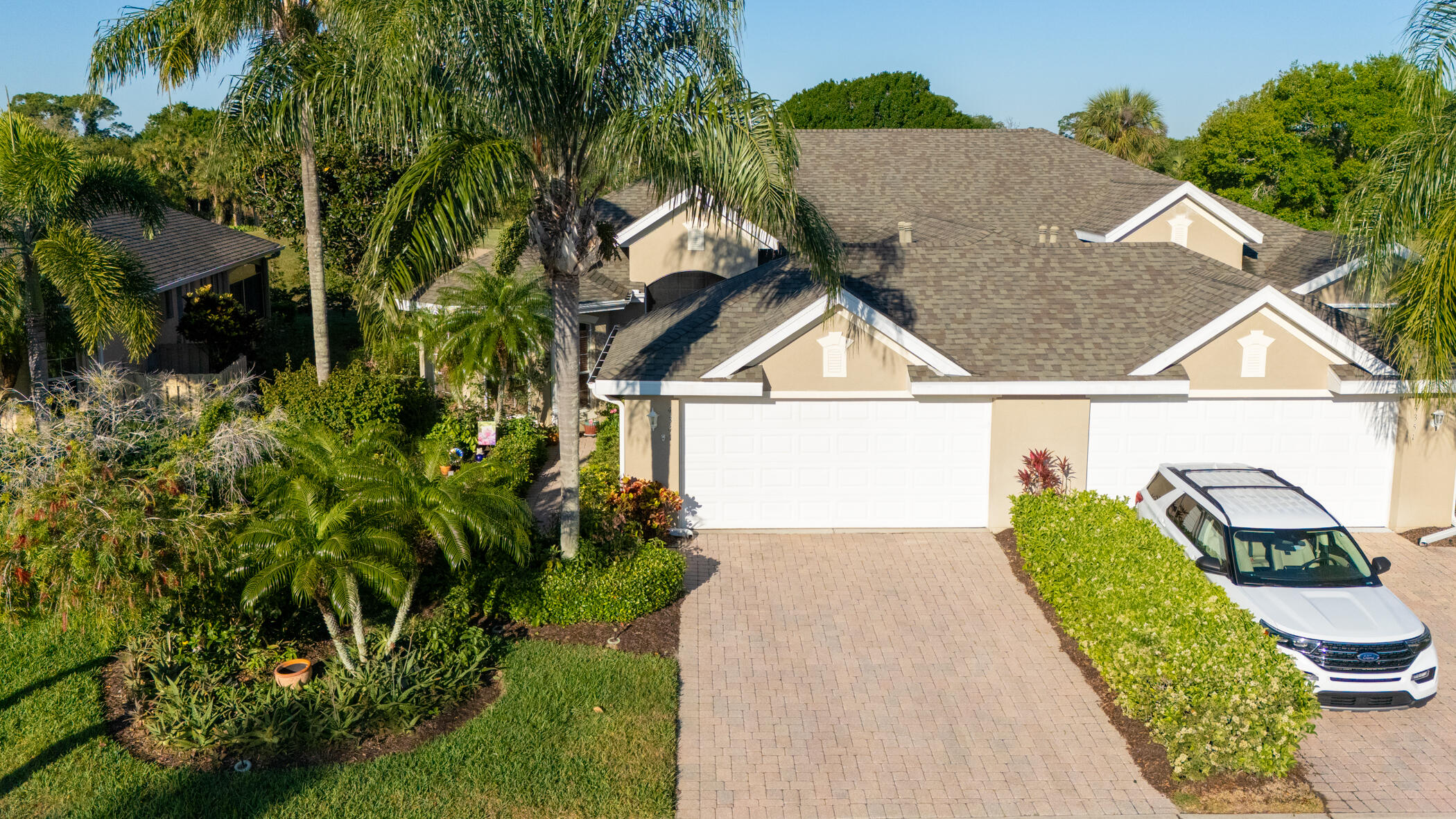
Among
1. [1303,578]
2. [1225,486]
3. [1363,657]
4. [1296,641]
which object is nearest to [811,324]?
[1225,486]

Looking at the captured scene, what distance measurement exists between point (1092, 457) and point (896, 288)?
3984 millimetres

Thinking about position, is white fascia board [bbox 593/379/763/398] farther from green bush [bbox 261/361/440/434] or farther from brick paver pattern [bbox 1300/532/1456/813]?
brick paver pattern [bbox 1300/532/1456/813]

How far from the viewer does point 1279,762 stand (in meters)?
9.04

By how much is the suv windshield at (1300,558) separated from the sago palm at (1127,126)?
1377 inches

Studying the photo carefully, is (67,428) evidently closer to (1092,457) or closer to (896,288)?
(896,288)

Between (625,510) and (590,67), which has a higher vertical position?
(590,67)

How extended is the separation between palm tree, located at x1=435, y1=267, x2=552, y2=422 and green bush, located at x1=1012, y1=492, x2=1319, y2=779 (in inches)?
417

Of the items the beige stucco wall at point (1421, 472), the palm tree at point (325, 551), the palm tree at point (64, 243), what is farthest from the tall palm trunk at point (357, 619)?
the beige stucco wall at point (1421, 472)

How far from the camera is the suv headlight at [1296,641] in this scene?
10.4 metres

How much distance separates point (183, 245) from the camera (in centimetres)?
2539

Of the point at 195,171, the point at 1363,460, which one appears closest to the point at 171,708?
the point at 1363,460

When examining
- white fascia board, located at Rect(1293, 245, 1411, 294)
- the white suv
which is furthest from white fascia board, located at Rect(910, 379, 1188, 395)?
white fascia board, located at Rect(1293, 245, 1411, 294)

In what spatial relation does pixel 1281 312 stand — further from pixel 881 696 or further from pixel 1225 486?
pixel 881 696

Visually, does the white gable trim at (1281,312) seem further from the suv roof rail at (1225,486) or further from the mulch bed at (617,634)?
the mulch bed at (617,634)
